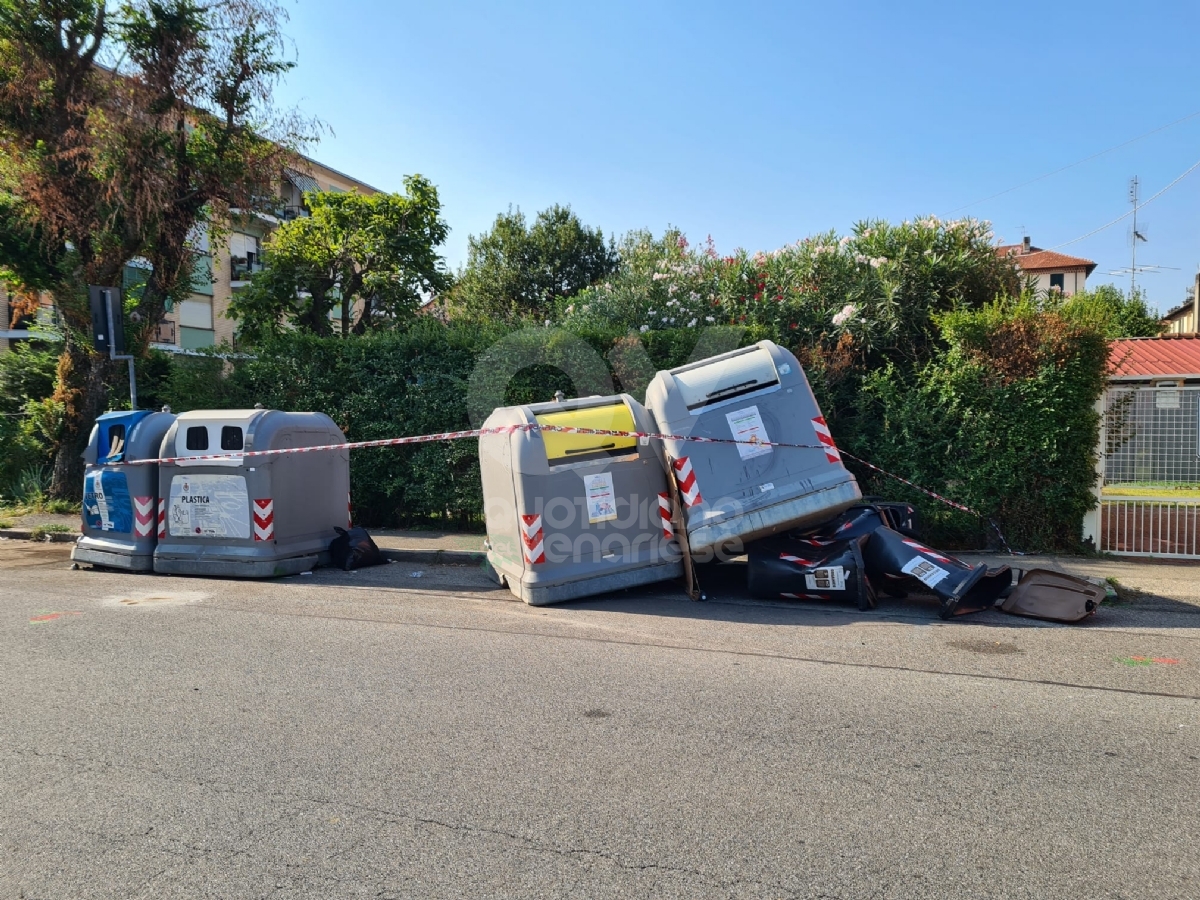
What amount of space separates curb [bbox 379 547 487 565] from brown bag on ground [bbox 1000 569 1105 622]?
5413mm

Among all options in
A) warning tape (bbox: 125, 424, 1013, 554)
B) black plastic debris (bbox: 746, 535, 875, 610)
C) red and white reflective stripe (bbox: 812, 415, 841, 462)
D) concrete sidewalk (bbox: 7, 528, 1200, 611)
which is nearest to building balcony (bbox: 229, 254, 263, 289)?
concrete sidewalk (bbox: 7, 528, 1200, 611)

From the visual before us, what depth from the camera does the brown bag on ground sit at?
21.6ft

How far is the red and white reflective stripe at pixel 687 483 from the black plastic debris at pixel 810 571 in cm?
69

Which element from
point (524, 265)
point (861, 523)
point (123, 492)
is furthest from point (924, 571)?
point (524, 265)

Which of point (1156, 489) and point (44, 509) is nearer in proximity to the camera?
point (1156, 489)

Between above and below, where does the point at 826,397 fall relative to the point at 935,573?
above

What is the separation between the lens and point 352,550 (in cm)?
926

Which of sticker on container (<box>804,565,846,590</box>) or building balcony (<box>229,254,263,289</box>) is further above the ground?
building balcony (<box>229,254,263,289</box>)

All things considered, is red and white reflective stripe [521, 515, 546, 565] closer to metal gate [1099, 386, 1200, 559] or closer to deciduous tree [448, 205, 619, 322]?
metal gate [1099, 386, 1200, 559]

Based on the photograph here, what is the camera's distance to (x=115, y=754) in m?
3.99

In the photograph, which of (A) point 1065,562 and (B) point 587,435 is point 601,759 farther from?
(A) point 1065,562

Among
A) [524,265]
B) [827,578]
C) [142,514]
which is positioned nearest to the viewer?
[827,578]

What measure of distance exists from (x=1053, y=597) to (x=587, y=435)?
Result: 3976 millimetres

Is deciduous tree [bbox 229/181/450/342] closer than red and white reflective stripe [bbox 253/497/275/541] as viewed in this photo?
No
